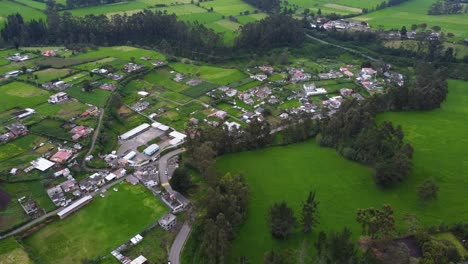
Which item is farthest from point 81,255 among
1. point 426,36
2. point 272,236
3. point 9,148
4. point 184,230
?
point 426,36

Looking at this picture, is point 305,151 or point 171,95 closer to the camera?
point 305,151

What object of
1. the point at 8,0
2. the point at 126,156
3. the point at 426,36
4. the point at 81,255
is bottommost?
the point at 81,255

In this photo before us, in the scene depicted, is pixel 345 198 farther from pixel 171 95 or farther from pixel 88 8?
pixel 88 8

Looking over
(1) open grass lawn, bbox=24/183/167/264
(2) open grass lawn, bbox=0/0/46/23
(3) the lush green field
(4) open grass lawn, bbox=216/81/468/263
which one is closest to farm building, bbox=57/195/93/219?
(1) open grass lawn, bbox=24/183/167/264

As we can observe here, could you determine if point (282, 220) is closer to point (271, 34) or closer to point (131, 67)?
point (131, 67)

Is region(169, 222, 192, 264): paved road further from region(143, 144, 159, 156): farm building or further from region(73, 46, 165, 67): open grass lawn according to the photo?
region(73, 46, 165, 67): open grass lawn

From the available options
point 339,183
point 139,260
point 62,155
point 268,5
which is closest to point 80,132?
point 62,155

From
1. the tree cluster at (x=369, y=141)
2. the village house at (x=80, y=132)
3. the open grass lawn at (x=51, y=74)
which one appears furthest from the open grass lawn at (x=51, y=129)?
the tree cluster at (x=369, y=141)
